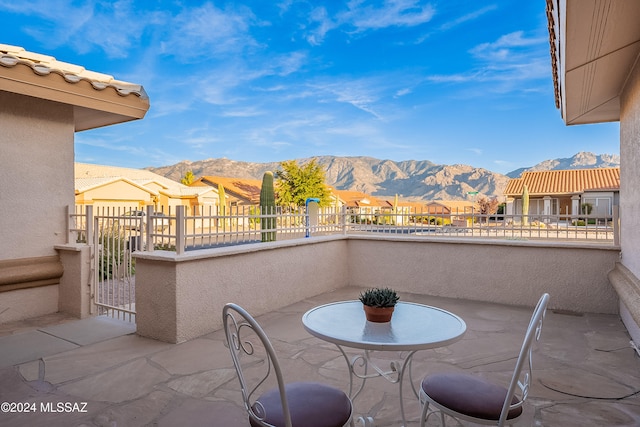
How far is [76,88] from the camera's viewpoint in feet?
15.0

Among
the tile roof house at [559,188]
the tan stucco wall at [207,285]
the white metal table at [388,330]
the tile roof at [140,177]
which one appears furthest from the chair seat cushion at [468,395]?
the tile roof house at [559,188]

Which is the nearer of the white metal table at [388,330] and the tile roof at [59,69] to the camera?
the white metal table at [388,330]

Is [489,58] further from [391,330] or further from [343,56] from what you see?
[391,330]

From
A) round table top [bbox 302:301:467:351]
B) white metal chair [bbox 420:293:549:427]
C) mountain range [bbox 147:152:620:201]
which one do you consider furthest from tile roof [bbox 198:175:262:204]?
mountain range [bbox 147:152:620:201]

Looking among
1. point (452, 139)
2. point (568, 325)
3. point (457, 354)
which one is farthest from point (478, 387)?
point (452, 139)

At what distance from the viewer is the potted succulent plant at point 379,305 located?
7.47 feet

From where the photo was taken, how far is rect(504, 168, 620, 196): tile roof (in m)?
26.2

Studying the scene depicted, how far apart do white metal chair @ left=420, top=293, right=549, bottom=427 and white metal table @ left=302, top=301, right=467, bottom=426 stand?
194mm

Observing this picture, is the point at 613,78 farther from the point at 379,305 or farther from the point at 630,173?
the point at 379,305

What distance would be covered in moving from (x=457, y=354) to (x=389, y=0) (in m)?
35.7

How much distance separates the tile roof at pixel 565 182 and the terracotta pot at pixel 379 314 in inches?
1049

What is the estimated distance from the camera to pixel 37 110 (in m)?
4.83

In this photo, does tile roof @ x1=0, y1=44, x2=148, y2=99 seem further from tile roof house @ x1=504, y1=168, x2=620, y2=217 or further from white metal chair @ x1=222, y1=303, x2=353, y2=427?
tile roof house @ x1=504, y1=168, x2=620, y2=217

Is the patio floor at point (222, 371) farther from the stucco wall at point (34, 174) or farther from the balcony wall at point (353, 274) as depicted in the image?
the stucco wall at point (34, 174)
